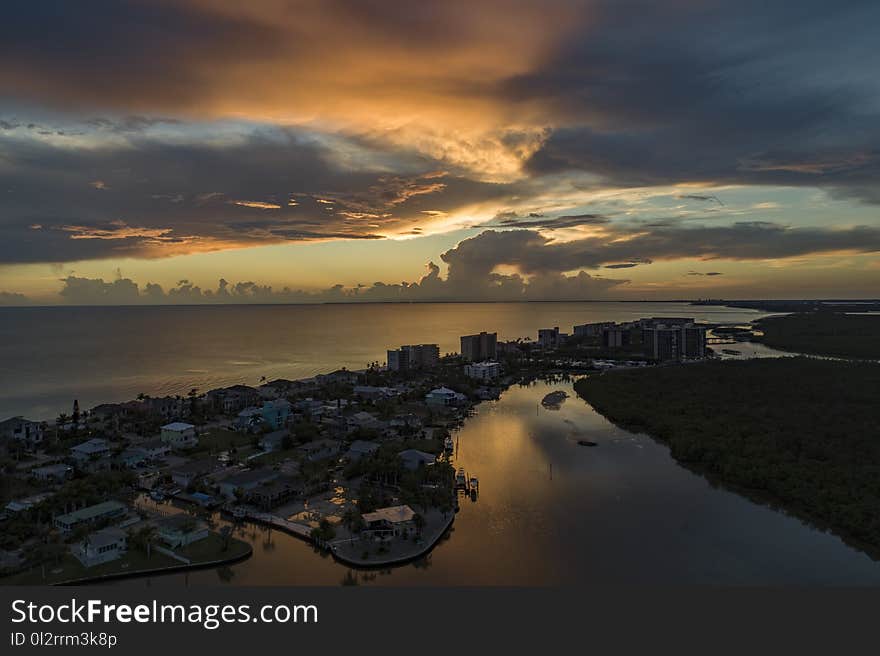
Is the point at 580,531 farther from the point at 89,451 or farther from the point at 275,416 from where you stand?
the point at 89,451

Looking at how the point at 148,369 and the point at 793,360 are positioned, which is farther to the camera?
the point at 148,369

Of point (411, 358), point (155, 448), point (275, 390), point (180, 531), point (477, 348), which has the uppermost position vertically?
point (477, 348)

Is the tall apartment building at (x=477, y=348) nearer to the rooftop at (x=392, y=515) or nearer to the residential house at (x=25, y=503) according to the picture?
the rooftop at (x=392, y=515)

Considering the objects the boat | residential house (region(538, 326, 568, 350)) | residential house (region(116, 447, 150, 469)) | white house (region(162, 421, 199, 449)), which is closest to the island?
the boat

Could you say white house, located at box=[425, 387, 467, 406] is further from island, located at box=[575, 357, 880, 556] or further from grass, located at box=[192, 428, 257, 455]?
grass, located at box=[192, 428, 257, 455]

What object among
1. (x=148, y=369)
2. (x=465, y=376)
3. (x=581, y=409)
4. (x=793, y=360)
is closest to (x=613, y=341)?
(x=793, y=360)

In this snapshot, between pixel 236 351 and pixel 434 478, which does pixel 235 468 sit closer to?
pixel 434 478

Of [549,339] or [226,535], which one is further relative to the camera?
[549,339]

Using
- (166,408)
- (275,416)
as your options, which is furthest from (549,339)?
(166,408)
